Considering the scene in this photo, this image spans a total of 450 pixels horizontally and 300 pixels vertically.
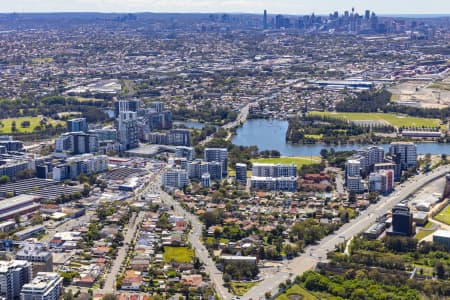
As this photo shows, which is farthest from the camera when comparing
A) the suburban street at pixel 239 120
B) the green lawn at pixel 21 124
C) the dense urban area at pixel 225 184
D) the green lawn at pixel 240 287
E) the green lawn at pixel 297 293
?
the green lawn at pixel 21 124

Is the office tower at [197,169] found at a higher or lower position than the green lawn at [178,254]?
higher

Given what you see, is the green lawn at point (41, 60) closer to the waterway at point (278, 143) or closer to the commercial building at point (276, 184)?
the waterway at point (278, 143)

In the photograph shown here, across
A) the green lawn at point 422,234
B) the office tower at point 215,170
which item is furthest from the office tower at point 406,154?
the green lawn at point 422,234

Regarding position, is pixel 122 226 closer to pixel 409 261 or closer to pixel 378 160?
pixel 409 261

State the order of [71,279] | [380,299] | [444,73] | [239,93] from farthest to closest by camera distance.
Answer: [444,73] → [239,93] → [71,279] → [380,299]

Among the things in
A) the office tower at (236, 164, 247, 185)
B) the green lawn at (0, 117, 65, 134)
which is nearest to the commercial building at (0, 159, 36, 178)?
the office tower at (236, 164, 247, 185)

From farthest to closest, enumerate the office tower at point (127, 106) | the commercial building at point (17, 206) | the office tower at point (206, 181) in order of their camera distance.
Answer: the office tower at point (127, 106) < the office tower at point (206, 181) < the commercial building at point (17, 206)

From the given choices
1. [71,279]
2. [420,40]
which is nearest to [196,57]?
[420,40]
